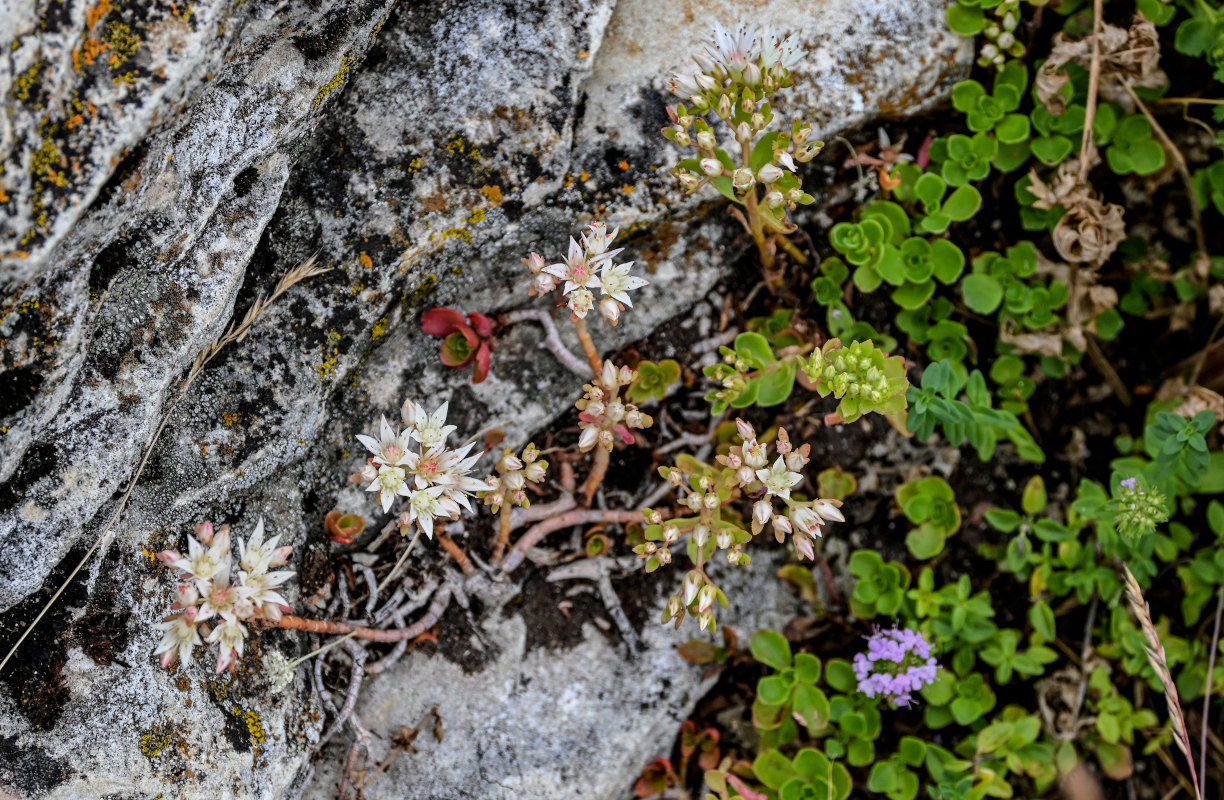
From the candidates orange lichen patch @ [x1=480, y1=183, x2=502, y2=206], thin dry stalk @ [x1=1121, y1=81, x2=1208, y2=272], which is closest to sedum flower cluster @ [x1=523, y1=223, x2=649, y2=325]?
orange lichen patch @ [x1=480, y1=183, x2=502, y2=206]

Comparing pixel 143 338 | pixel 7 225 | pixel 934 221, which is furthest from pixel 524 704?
pixel 934 221

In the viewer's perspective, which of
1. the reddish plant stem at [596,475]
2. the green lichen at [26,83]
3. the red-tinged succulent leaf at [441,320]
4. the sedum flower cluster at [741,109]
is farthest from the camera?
the reddish plant stem at [596,475]

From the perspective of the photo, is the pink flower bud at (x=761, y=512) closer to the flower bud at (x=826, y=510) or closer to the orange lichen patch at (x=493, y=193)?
the flower bud at (x=826, y=510)

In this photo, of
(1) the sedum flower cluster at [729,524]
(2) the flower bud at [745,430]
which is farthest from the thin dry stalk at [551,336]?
(2) the flower bud at [745,430]

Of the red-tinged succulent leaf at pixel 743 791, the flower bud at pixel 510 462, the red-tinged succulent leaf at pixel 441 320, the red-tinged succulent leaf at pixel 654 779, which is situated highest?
the red-tinged succulent leaf at pixel 441 320

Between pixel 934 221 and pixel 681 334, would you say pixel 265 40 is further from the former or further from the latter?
pixel 934 221

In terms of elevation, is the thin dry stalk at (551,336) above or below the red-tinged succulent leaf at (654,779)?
above

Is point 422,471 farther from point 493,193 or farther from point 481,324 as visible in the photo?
point 493,193

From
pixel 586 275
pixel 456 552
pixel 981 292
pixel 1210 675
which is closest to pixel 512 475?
pixel 456 552
